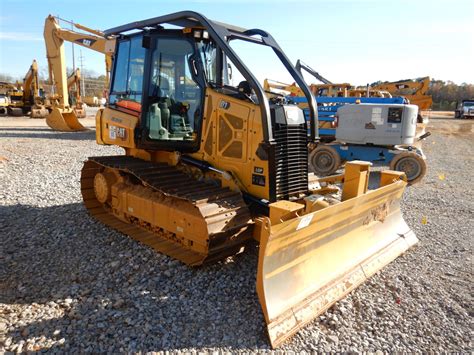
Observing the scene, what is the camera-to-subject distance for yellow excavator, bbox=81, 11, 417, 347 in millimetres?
3535

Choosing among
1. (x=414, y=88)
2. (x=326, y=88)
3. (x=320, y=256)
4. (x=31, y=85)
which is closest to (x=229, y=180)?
(x=320, y=256)

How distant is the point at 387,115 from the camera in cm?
987

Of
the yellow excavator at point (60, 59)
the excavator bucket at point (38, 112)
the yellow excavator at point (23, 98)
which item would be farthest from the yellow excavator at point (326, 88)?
the yellow excavator at point (23, 98)

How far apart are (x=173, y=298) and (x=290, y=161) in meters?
2.06

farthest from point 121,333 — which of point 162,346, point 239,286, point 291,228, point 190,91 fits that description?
point 190,91

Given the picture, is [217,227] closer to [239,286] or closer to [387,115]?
[239,286]

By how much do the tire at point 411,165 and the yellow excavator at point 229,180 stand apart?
4844mm

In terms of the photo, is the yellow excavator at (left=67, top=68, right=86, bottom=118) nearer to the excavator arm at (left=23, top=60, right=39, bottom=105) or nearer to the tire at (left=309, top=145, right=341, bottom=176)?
the excavator arm at (left=23, top=60, right=39, bottom=105)

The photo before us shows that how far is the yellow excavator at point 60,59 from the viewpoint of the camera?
14.2m

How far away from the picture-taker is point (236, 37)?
4.68 meters

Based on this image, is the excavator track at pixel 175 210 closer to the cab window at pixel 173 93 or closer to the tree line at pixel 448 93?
the cab window at pixel 173 93

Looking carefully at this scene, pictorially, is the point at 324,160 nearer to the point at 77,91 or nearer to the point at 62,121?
the point at 62,121

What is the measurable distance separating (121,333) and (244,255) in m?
1.87

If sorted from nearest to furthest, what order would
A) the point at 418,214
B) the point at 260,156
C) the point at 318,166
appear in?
the point at 260,156 → the point at 418,214 → the point at 318,166
